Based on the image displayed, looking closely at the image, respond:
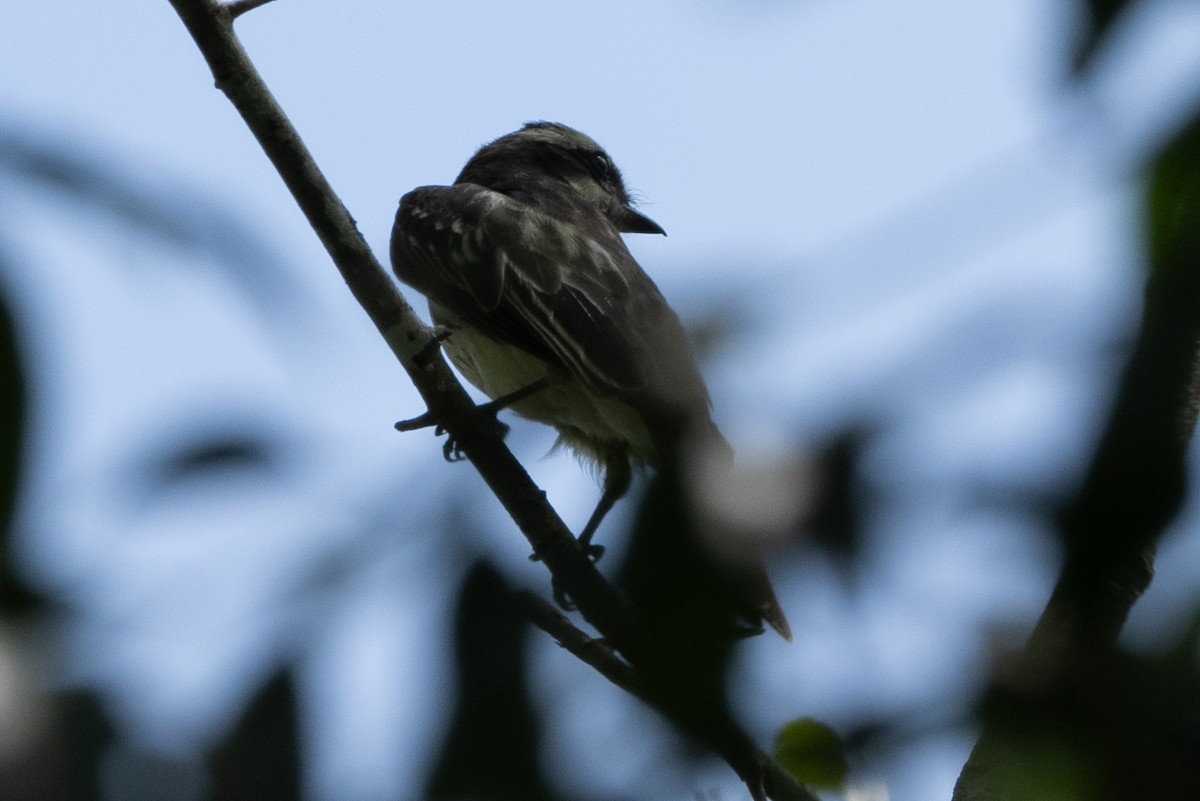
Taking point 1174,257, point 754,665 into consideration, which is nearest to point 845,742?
point 754,665

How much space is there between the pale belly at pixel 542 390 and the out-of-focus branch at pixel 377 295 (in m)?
1.02

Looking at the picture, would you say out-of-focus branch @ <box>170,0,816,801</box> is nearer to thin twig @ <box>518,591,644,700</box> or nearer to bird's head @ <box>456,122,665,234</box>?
thin twig @ <box>518,591,644,700</box>

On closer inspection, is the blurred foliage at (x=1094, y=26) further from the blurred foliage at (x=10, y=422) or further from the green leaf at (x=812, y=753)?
Result: the blurred foliage at (x=10, y=422)

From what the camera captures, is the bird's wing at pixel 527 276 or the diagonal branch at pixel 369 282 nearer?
the diagonal branch at pixel 369 282

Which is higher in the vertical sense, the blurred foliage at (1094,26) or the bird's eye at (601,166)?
the blurred foliage at (1094,26)

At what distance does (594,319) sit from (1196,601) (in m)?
3.83

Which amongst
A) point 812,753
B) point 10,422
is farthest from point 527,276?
point 10,422

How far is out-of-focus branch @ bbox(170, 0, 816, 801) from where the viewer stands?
371 cm

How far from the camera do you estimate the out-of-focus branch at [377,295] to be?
3.71 meters

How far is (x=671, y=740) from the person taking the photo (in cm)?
135

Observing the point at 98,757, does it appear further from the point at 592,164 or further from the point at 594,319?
the point at 592,164

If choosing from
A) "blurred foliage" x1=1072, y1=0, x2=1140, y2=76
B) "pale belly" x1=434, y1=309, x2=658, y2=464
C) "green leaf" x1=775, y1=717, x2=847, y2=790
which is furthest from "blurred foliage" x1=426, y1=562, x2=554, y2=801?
"pale belly" x1=434, y1=309, x2=658, y2=464

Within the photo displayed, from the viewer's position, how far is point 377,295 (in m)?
4.25

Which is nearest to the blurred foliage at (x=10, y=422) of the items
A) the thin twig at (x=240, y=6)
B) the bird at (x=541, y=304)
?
the thin twig at (x=240, y=6)
